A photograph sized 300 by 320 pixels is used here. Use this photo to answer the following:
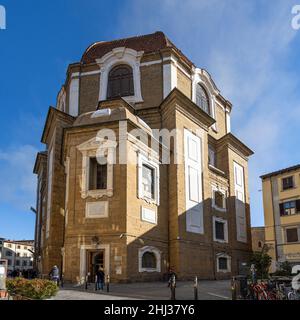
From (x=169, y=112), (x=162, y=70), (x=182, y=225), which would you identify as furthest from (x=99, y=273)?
(x=162, y=70)

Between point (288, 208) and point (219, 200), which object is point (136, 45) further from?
Answer: point (288, 208)

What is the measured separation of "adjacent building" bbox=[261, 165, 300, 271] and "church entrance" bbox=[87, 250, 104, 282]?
20.0 m

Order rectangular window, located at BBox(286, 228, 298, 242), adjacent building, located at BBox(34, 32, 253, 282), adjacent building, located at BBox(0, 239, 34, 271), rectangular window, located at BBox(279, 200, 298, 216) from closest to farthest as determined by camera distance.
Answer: adjacent building, located at BBox(34, 32, 253, 282) < rectangular window, located at BBox(286, 228, 298, 242) < rectangular window, located at BBox(279, 200, 298, 216) < adjacent building, located at BBox(0, 239, 34, 271)

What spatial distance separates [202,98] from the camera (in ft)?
120

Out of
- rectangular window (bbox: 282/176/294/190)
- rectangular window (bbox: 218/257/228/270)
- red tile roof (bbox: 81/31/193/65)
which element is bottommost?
rectangular window (bbox: 218/257/228/270)

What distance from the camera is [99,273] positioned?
66.9 ft

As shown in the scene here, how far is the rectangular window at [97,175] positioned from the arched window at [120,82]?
31.5 ft

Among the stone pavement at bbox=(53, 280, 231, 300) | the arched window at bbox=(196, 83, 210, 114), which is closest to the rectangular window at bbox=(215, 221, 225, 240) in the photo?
the arched window at bbox=(196, 83, 210, 114)

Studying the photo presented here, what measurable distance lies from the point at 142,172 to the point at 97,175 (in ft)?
9.28

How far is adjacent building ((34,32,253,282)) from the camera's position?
23.2m

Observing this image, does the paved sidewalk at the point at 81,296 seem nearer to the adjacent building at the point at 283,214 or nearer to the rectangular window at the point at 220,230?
the rectangular window at the point at 220,230

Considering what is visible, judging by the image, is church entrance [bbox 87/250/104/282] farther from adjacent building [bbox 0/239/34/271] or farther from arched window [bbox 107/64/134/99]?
adjacent building [bbox 0/239/34/271]
